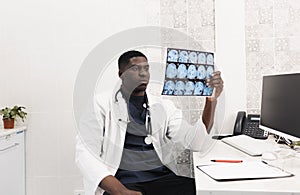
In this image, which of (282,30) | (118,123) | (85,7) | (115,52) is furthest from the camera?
(85,7)

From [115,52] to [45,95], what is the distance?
2.24ft

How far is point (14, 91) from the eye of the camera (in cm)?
207

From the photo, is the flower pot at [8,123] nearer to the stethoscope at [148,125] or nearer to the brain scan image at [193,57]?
the stethoscope at [148,125]

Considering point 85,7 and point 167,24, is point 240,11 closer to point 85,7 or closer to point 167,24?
point 167,24

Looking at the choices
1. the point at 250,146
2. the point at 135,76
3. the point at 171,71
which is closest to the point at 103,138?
the point at 135,76

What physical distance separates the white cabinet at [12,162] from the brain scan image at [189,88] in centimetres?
108

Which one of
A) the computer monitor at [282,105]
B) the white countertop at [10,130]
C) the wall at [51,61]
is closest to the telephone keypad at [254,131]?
the computer monitor at [282,105]

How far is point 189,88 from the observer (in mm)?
1375

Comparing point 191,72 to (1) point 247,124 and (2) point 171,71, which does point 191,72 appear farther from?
(1) point 247,124

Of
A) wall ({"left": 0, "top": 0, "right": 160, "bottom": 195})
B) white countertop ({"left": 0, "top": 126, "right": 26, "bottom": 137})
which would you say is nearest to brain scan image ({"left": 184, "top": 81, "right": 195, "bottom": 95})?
wall ({"left": 0, "top": 0, "right": 160, "bottom": 195})

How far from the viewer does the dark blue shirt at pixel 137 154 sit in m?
1.44

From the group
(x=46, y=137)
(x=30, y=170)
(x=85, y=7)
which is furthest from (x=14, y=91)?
(x=85, y=7)

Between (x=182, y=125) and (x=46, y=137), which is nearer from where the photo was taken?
(x=182, y=125)

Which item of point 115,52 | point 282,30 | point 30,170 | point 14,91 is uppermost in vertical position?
point 282,30
